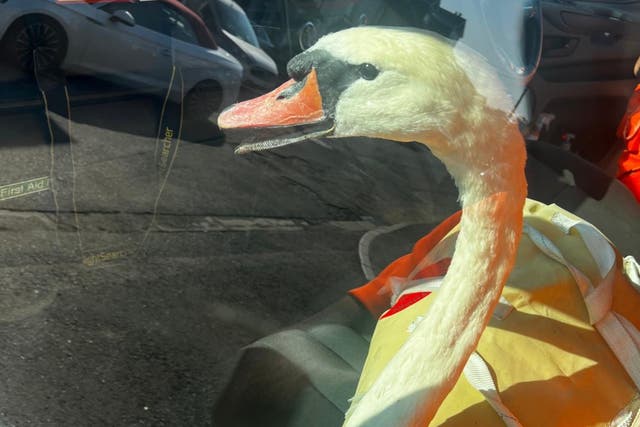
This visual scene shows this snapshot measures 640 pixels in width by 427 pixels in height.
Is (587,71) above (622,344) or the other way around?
above

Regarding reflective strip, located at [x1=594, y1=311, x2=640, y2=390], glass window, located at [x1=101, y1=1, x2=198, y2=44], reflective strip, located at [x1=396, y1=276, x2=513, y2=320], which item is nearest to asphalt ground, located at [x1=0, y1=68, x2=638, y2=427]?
glass window, located at [x1=101, y1=1, x2=198, y2=44]

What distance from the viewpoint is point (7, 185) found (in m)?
1.13

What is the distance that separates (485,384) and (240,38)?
707 mm

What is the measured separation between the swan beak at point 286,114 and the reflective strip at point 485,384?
522mm

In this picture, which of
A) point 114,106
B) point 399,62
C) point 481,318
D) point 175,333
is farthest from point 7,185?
point 481,318

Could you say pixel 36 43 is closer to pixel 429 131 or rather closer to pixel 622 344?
pixel 429 131

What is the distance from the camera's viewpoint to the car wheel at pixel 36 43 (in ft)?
3.46

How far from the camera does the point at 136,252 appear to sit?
118cm

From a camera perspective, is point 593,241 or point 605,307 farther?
point 593,241

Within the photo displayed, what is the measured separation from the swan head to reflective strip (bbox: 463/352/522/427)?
453 mm

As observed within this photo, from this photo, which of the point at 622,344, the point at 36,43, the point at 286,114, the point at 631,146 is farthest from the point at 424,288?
the point at 631,146

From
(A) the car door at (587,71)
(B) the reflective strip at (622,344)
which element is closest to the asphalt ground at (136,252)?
(B) the reflective strip at (622,344)

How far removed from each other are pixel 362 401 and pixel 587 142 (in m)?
1.19

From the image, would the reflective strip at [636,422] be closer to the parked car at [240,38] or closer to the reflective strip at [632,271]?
the reflective strip at [632,271]
